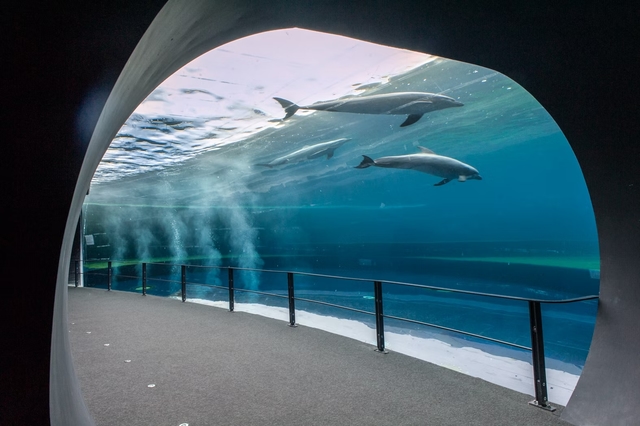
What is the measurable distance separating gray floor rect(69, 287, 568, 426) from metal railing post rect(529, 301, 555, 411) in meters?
0.11

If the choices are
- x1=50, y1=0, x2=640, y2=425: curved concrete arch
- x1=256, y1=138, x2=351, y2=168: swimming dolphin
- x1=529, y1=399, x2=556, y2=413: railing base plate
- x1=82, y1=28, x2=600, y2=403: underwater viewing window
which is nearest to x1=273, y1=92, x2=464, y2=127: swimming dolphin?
x1=82, y1=28, x2=600, y2=403: underwater viewing window

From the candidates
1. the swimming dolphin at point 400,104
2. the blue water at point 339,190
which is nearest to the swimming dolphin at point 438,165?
the swimming dolphin at point 400,104

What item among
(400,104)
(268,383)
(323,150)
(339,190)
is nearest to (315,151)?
(323,150)

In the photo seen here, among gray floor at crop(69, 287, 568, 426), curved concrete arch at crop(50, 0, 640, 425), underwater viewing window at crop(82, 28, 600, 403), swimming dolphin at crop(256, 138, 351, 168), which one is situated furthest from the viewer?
swimming dolphin at crop(256, 138, 351, 168)

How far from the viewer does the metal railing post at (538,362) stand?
3.11 m

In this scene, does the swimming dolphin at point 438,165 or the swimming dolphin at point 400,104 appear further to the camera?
the swimming dolphin at point 438,165

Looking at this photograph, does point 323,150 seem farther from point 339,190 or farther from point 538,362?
point 339,190

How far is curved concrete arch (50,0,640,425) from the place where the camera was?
61.8 inches

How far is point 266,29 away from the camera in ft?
7.86

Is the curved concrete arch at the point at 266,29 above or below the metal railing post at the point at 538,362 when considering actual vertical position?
above

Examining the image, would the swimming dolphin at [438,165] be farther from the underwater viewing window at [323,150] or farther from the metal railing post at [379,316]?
the metal railing post at [379,316]

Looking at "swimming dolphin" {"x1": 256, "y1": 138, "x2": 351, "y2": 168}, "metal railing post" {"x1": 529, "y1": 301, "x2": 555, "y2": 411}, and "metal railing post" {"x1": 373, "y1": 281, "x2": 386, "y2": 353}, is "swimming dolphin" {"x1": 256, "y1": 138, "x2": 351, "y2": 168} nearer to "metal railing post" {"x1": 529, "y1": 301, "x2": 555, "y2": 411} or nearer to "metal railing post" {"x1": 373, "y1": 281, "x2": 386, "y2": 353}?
"metal railing post" {"x1": 373, "y1": 281, "x2": 386, "y2": 353}

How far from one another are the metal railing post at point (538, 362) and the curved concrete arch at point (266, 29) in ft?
0.76

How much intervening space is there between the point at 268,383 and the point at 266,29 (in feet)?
10.4
